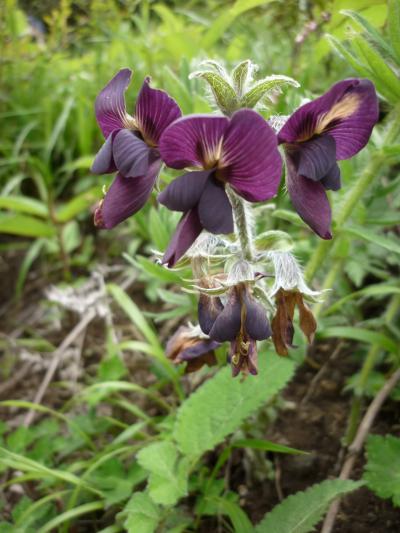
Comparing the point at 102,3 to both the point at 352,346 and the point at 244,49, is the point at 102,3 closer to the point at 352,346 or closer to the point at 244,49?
the point at 244,49

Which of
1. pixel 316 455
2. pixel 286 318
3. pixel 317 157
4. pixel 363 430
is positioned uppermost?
pixel 317 157

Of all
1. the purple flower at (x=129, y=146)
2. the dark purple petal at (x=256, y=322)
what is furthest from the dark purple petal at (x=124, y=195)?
the dark purple petal at (x=256, y=322)

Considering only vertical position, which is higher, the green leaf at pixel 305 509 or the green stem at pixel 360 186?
the green stem at pixel 360 186

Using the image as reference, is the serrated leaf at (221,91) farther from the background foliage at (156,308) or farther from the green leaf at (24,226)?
the green leaf at (24,226)

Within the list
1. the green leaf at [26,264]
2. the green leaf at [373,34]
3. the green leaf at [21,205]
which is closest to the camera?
the green leaf at [373,34]

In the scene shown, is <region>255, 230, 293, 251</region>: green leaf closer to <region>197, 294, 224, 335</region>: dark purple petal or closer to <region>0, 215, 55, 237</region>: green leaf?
<region>197, 294, 224, 335</region>: dark purple petal

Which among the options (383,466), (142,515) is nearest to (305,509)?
(383,466)

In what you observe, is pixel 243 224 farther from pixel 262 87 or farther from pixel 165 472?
pixel 165 472
